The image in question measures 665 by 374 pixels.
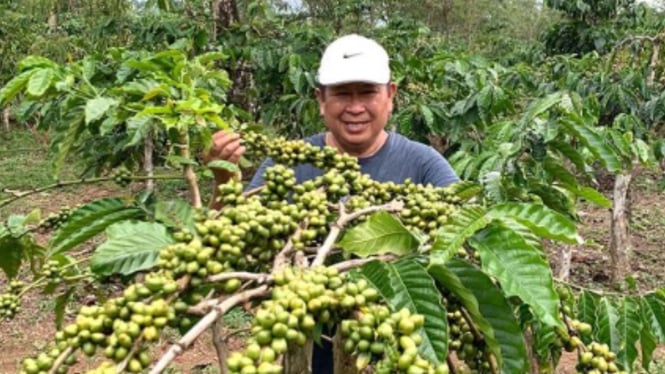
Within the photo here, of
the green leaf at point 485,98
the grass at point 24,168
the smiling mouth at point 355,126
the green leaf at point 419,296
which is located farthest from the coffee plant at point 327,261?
the grass at point 24,168

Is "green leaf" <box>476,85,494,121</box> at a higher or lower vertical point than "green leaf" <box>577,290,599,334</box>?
higher

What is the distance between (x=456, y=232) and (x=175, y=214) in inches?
18.4

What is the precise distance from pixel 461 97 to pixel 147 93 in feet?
10.4

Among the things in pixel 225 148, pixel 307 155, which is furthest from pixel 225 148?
pixel 307 155

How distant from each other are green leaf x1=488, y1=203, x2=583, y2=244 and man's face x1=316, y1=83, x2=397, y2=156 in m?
1.03

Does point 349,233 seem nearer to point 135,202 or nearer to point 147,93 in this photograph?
point 135,202

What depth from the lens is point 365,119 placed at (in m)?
2.03

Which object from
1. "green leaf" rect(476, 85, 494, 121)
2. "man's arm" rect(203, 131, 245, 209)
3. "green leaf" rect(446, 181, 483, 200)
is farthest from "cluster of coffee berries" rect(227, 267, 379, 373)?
"green leaf" rect(476, 85, 494, 121)

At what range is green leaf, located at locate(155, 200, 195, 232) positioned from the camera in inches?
43.2

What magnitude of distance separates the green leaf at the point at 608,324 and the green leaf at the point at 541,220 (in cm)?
26

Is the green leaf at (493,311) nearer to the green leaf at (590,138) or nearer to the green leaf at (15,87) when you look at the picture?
the green leaf at (590,138)

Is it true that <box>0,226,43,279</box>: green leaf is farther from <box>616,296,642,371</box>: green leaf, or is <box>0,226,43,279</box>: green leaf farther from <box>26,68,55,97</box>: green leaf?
<box>616,296,642,371</box>: green leaf

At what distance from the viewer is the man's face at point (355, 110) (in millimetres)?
1985

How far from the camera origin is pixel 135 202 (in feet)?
4.34
